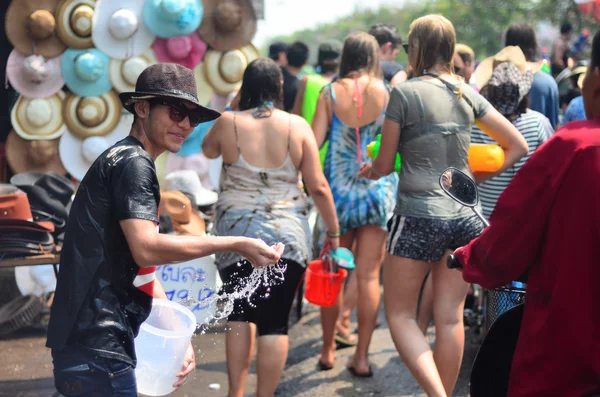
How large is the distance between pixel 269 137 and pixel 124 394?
1991mm

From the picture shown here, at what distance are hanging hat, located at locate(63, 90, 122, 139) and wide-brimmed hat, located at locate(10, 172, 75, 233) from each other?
1250 mm

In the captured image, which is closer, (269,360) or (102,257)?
(102,257)

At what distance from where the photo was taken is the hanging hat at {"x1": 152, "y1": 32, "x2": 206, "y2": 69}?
23.4ft

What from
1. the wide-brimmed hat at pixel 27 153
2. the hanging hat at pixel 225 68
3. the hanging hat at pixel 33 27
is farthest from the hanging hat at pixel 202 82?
the wide-brimmed hat at pixel 27 153

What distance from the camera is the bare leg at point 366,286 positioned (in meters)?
Result: 5.13

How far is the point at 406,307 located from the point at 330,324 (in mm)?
1231

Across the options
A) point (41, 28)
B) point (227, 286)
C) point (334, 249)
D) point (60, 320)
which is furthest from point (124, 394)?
point (41, 28)

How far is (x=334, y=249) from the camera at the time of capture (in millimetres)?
4680

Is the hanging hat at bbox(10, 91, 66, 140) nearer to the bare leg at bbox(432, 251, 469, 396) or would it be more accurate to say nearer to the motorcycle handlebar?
the bare leg at bbox(432, 251, 469, 396)

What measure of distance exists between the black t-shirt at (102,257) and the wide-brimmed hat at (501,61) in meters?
3.04

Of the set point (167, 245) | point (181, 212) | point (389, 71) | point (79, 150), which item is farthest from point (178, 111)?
point (79, 150)

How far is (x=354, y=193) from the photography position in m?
5.12

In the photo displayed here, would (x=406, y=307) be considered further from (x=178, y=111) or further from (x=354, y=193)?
(x=178, y=111)

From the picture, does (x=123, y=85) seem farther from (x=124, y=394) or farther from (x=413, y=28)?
(x=124, y=394)
